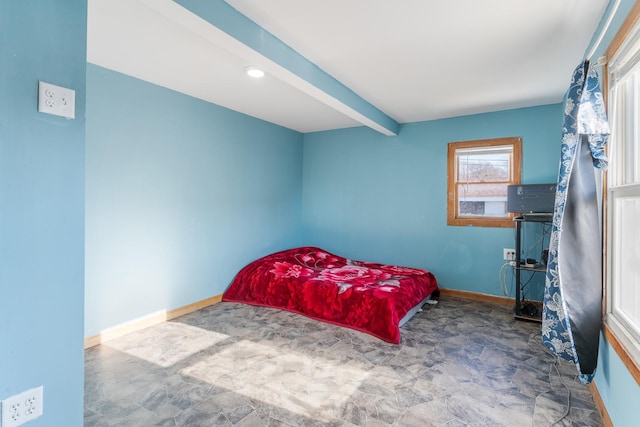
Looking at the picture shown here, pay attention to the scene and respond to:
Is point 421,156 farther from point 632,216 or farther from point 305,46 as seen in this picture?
point 632,216

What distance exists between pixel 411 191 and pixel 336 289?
1.82 meters

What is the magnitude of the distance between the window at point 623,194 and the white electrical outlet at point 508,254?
2.01 m

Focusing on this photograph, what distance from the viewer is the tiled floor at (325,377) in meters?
1.76

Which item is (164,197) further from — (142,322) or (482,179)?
(482,179)

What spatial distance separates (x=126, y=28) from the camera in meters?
2.04

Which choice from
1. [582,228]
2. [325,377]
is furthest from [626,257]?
[325,377]

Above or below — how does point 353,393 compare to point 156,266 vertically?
below

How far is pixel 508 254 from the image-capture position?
145 inches

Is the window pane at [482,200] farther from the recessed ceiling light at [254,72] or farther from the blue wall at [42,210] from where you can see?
the blue wall at [42,210]

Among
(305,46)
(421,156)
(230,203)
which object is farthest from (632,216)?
(230,203)

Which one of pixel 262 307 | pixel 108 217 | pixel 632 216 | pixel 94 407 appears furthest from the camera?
pixel 262 307

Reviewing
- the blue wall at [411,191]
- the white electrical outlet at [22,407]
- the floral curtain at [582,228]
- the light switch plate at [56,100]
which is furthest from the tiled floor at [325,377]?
the light switch plate at [56,100]

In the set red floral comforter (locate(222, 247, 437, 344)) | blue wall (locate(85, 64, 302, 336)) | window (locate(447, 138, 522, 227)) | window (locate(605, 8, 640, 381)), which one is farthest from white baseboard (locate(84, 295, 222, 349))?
window (locate(605, 8, 640, 381))

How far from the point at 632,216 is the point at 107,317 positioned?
356cm
